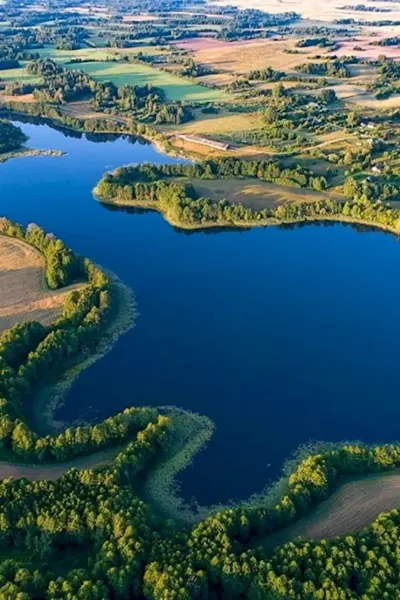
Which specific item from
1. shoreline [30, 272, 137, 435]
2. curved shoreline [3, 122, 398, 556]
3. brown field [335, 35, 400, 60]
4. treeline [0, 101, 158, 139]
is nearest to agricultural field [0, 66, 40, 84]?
treeline [0, 101, 158, 139]

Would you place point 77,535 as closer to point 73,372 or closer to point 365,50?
point 73,372

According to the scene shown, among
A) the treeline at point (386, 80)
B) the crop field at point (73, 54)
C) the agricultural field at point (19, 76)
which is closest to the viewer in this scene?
the treeline at point (386, 80)

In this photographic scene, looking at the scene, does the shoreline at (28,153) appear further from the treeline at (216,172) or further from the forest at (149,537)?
the forest at (149,537)

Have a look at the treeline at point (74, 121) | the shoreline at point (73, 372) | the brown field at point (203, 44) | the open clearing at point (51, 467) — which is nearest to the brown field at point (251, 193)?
the shoreline at point (73, 372)

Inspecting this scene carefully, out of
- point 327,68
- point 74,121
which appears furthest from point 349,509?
point 327,68

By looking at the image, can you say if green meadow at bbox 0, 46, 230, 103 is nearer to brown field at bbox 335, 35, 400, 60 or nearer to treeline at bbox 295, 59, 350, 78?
treeline at bbox 295, 59, 350, 78

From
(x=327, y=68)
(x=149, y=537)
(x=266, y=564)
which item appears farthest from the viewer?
(x=327, y=68)
